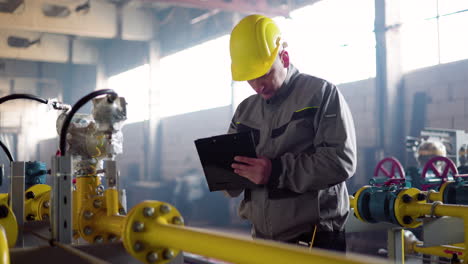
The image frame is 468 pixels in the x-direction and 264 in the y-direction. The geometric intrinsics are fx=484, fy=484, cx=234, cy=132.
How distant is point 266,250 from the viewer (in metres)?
0.69

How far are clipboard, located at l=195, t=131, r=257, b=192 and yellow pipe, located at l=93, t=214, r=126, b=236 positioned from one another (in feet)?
1.09

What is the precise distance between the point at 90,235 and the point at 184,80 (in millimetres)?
6769

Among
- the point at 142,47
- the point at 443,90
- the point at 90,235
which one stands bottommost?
the point at 90,235

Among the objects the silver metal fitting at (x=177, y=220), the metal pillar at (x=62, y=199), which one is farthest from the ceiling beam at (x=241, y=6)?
the silver metal fitting at (x=177, y=220)

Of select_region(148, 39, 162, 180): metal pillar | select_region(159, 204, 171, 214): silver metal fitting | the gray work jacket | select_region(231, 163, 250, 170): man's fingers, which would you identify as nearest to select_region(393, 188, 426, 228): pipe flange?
the gray work jacket

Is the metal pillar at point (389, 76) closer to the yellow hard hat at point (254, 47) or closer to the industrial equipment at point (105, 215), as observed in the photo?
the yellow hard hat at point (254, 47)

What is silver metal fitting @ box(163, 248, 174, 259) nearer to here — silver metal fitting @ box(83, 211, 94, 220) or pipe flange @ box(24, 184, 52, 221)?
silver metal fitting @ box(83, 211, 94, 220)

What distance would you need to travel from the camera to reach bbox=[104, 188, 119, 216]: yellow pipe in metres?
1.36

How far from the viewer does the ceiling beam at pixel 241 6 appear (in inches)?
266

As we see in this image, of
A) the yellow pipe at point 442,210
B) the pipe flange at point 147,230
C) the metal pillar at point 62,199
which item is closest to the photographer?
the pipe flange at point 147,230

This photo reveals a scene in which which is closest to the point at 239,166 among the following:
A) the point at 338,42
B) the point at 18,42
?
the point at 338,42

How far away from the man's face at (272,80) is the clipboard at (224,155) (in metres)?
0.25

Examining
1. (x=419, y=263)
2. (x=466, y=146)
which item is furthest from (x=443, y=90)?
(x=419, y=263)

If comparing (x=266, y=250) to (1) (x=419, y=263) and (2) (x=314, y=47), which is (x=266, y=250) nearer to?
(1) (x=419, y=263)
